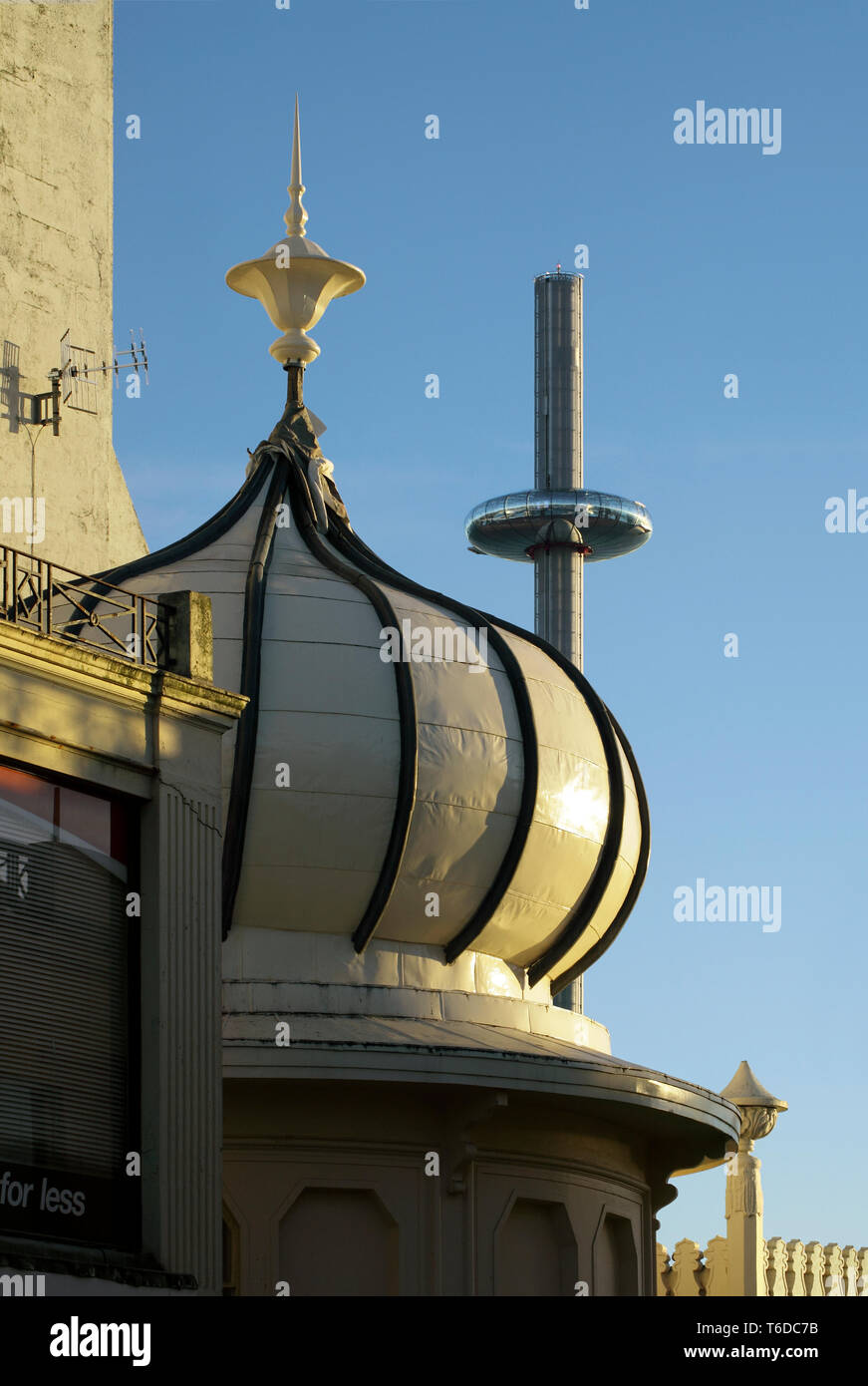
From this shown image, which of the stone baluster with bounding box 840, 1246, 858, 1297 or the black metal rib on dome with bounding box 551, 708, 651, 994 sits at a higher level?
the black metal rib on dome with bounding box 551, 708, 651, 994

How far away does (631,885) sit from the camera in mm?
32438

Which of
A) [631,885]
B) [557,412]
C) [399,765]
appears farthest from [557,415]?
[399,765]

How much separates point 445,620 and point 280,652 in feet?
7.44

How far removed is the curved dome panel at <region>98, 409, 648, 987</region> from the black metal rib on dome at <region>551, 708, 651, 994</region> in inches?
1.4

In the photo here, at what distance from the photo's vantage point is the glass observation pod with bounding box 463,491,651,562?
326ft

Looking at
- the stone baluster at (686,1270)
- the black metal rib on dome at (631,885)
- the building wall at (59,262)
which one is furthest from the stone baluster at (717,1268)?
the building wall at (59,262)

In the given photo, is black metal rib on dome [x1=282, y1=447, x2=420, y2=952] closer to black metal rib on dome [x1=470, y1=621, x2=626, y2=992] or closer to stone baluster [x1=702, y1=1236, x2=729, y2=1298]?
black metal rib on dome [x1=470, y1=621, x2=626, y2=992]

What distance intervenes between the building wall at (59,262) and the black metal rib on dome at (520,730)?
8548 mm

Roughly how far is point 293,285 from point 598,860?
8.42 metres

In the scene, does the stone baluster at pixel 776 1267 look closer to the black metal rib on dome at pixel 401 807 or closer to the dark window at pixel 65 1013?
the black metal rib on dome at pixel 401 807

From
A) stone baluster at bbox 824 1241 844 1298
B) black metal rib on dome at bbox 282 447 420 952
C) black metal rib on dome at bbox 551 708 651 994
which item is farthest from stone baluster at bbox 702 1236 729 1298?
black metal rib on dome at bbox 282 447 420 952

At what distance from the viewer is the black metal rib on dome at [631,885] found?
32312 mm
